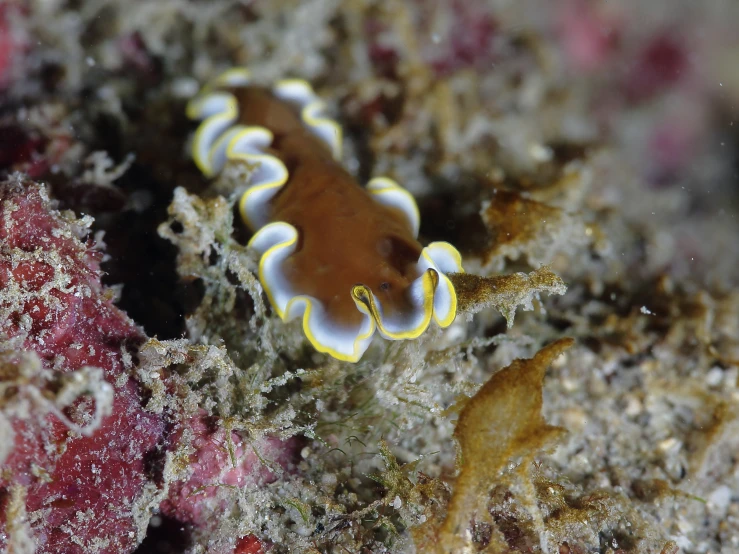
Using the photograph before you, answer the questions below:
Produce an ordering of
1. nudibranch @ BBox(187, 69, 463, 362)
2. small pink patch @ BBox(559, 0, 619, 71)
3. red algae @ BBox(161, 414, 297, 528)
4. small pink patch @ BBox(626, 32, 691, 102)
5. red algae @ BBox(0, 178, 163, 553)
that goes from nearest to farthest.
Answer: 1. red algae @ BBox(0, 178, 163, 553)
2. red algae @ BBox(161, 414, 297, 528)
3. nudibranch @ BBox(187, 69, 463, 362)
4. small pink patch @ BBox(559, 0, 619, 71)
5. small pink patch @ BBox(626, 32, 691, 102)

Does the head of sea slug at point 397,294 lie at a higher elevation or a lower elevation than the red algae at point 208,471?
higher

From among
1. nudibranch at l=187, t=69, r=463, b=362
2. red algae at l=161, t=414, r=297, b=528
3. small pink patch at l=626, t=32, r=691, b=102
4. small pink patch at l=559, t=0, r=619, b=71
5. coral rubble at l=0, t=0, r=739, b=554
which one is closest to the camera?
coral rubble at l=0, t=0, r=739, b=554

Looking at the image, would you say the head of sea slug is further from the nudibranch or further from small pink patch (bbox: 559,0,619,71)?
small pink patch (bbox: 559,0,619,71)

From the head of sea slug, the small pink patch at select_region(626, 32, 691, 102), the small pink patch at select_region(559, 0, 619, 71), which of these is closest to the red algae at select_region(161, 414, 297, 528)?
the head of sea slug

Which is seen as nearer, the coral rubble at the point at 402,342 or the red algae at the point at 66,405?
the red algae at the point at 66,405

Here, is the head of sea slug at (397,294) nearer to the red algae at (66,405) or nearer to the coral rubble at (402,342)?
the coral rubble at (402,342)

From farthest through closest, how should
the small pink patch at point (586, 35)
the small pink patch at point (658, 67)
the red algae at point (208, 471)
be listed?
1. the small pink patch at point (658, 67)
2. the small pink patch at point (586, 35)
3. the red algae at point (208, 471)

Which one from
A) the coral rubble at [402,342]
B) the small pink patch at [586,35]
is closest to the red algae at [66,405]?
the coral rubble at [402,342]

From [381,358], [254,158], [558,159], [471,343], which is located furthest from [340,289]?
[558,159]

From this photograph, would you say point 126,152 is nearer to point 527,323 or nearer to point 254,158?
point 254,158

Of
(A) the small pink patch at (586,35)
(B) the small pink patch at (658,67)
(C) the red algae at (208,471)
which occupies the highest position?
(A) the small pink patch at (586,35)
